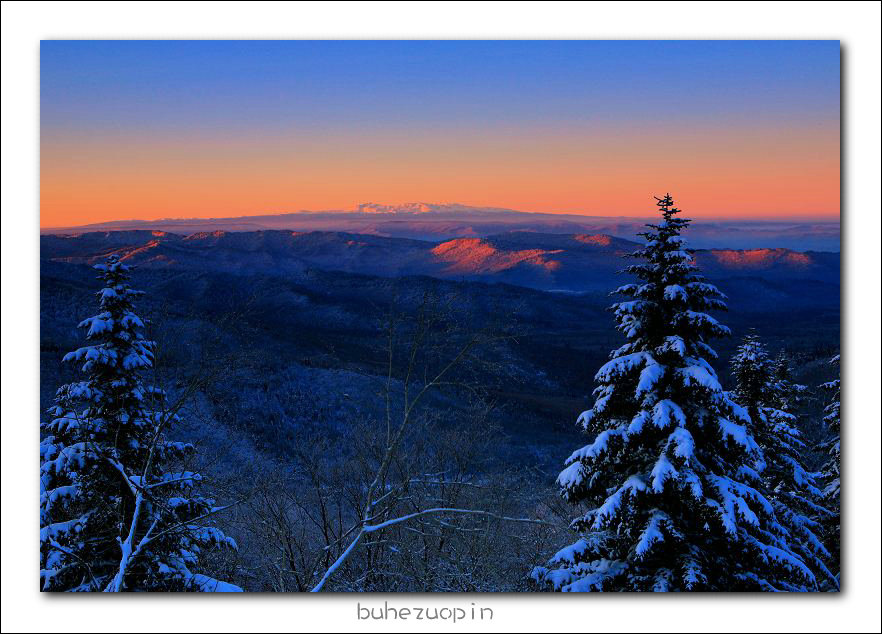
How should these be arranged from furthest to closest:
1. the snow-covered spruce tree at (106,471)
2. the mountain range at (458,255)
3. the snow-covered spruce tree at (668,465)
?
the mountain range at (458,255) < the snow-covered spruce tree at (106,471) < the snow-covered spruce tree at (668,465)

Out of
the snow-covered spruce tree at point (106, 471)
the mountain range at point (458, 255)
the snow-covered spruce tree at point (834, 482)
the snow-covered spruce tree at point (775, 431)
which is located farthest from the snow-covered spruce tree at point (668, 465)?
the snow-covered spruce tree at point (106, 471)

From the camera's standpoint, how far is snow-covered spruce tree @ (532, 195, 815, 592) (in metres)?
6.69

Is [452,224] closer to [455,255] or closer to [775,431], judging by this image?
[455,255]

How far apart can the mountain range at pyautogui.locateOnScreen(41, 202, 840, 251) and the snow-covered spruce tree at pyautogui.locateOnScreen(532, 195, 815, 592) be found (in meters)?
2.67

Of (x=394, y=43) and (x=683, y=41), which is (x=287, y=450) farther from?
(x=683, y=41)

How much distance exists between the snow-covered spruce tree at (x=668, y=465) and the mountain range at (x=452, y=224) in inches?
105

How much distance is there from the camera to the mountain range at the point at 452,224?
10.0m

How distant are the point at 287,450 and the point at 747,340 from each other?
19.7 metres

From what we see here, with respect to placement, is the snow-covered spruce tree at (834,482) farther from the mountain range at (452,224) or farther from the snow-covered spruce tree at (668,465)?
the snow-covered spruce tree at (668,465)

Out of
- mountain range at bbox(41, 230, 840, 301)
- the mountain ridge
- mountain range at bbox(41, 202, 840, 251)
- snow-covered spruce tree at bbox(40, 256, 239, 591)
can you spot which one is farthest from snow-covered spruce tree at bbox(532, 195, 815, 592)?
snow-covered spruce tree at bbox(40, 256, 239, 591)

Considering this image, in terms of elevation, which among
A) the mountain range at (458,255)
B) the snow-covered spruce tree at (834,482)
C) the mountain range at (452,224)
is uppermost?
the mountain range at (452,224)

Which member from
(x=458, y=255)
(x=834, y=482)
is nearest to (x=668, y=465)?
(x=834, y=482)

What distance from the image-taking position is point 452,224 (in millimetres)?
11070

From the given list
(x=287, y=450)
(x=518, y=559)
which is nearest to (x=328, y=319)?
(x=287, y=450)
